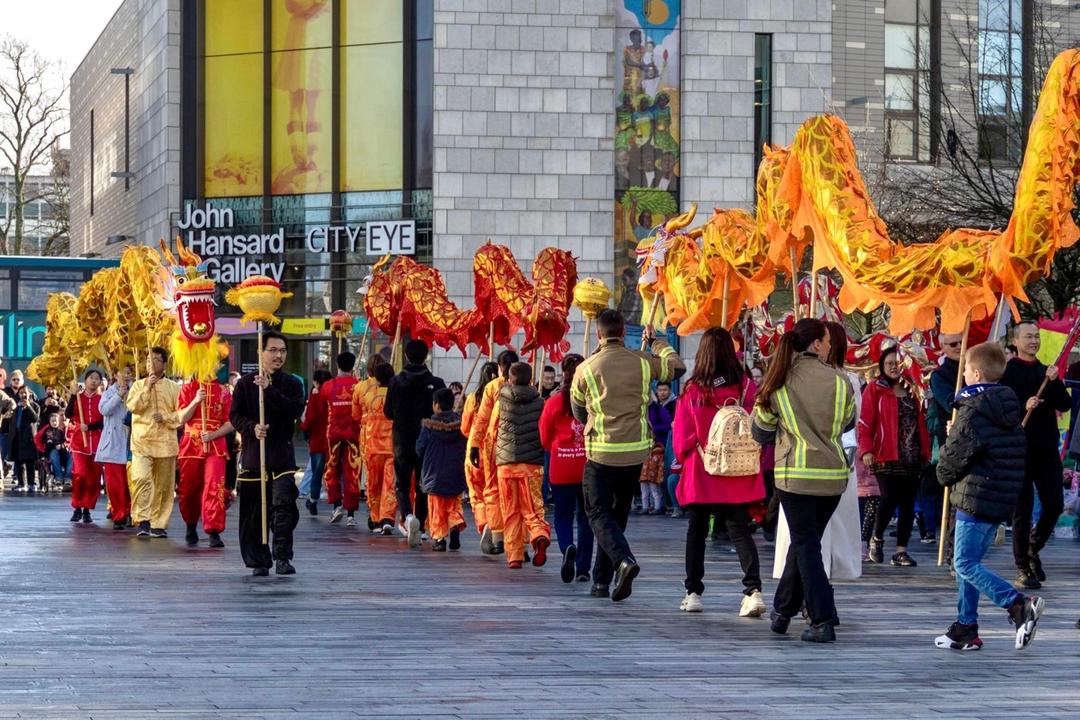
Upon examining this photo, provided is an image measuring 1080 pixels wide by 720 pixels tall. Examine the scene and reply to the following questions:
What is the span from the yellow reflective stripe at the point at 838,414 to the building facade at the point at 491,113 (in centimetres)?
2564

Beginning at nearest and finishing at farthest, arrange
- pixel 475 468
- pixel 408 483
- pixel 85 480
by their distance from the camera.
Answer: pixel 475 468, pixel 408 483, pixel 85 480

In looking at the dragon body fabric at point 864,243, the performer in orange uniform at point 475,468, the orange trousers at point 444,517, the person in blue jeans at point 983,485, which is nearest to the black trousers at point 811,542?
the person in blue jeans at point 983,485

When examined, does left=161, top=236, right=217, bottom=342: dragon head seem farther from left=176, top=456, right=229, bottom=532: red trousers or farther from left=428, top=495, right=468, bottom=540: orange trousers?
left=428, top=495, right=468, bottom=540: orange trousers

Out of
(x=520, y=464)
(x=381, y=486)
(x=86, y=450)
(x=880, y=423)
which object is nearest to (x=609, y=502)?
(x=520, y=464)

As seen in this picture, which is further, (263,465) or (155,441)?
(155,441)

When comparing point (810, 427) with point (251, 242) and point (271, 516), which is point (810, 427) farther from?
point (251, 242)

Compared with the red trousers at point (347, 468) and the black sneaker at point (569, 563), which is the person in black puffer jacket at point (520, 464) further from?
the red trousers at point (347, 468)

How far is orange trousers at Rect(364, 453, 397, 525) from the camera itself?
17750 mm

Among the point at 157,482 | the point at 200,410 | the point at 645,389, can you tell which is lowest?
the point at 157,482

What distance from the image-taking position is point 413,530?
53.2ft

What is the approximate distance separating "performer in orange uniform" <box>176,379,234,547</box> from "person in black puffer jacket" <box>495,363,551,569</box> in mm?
2909

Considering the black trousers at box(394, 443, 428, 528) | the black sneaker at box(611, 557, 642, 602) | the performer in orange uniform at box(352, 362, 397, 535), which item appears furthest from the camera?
the performer in orange uniform at box(352, 362, 397, 535)

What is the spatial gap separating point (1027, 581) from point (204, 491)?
7136mm

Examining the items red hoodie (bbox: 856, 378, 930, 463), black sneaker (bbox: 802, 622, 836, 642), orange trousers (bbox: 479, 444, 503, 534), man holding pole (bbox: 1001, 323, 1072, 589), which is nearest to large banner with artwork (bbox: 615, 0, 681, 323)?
orange trousers (bbox: 479, 444, 503, 534)
